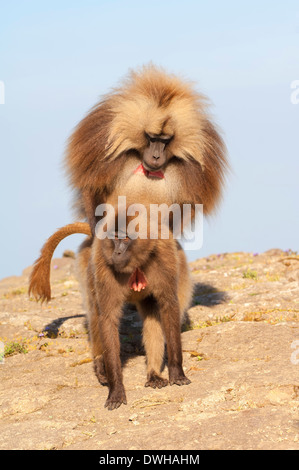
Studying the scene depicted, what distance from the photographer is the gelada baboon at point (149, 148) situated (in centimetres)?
654

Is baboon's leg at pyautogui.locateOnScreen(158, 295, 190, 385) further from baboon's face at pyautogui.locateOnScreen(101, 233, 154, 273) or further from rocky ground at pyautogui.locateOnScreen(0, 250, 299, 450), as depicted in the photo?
baboon's face at pyautogui.locateOnScreen(101, 233, 154, 273)

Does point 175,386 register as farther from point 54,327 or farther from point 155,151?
point 54,327

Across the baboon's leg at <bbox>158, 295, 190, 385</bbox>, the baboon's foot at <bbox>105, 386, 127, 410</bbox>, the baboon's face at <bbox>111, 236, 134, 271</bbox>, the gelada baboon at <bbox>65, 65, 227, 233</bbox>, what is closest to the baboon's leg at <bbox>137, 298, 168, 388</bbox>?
the baboon's leg at <bbox>158, 295, 190, 385</bbox>

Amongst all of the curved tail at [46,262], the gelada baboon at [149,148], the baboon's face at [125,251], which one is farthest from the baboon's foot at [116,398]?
the curved tail at [46,262]

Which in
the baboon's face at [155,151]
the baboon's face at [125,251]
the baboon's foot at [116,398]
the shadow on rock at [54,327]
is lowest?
the shadow on rock at [54,327]

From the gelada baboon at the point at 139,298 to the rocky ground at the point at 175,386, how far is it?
18 cm

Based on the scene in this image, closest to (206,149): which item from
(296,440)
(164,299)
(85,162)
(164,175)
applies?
(164,175)

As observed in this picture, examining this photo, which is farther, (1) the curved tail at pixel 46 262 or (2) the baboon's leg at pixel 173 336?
(1) the curved tail at pixel 46 262

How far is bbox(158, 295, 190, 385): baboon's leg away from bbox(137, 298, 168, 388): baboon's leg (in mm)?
140

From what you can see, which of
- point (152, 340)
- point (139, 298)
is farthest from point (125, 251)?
point (152, 340)

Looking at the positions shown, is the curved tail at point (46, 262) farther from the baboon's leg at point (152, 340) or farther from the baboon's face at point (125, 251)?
the baboon's face at point (125, 251)

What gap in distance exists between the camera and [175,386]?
578 cm
